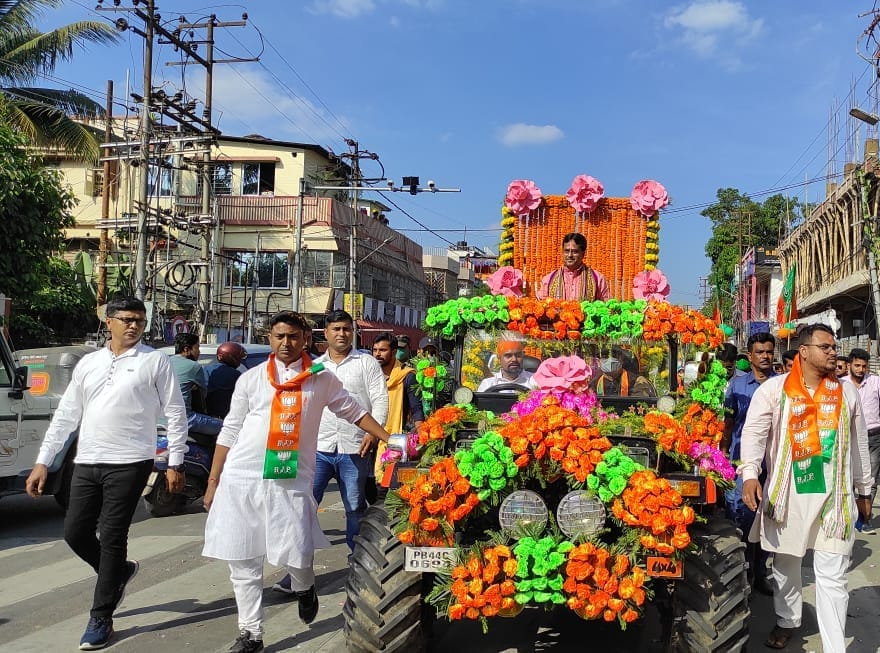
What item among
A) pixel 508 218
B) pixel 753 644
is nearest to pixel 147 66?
pixel 508 218

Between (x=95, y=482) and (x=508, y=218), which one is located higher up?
(x=508, y=218)

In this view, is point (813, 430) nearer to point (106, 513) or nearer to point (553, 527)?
point (553, 527)

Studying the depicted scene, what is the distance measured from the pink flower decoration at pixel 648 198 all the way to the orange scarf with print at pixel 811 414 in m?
3.40

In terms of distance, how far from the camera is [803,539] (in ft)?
15.6

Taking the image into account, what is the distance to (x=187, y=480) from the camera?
927 cm

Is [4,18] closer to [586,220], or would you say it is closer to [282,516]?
[586,220]

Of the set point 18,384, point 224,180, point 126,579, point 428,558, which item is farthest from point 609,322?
point 224,180

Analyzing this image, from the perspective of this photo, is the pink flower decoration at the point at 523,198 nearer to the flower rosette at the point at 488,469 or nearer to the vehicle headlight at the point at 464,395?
the vehicle headlight at the point at 464,395

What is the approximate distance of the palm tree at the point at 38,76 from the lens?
19562 mm

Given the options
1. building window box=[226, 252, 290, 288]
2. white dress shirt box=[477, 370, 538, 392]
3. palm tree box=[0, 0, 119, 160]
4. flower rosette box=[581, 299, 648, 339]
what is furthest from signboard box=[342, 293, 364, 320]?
flower rosette box=[581, 299, 648, 339]

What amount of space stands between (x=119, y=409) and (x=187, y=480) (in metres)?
4.39

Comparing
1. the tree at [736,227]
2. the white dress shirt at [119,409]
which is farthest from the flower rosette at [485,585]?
the tree at [736,227]

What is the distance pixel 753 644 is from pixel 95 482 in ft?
14.3

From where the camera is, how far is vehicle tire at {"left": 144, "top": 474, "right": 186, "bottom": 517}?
9.30 metres
